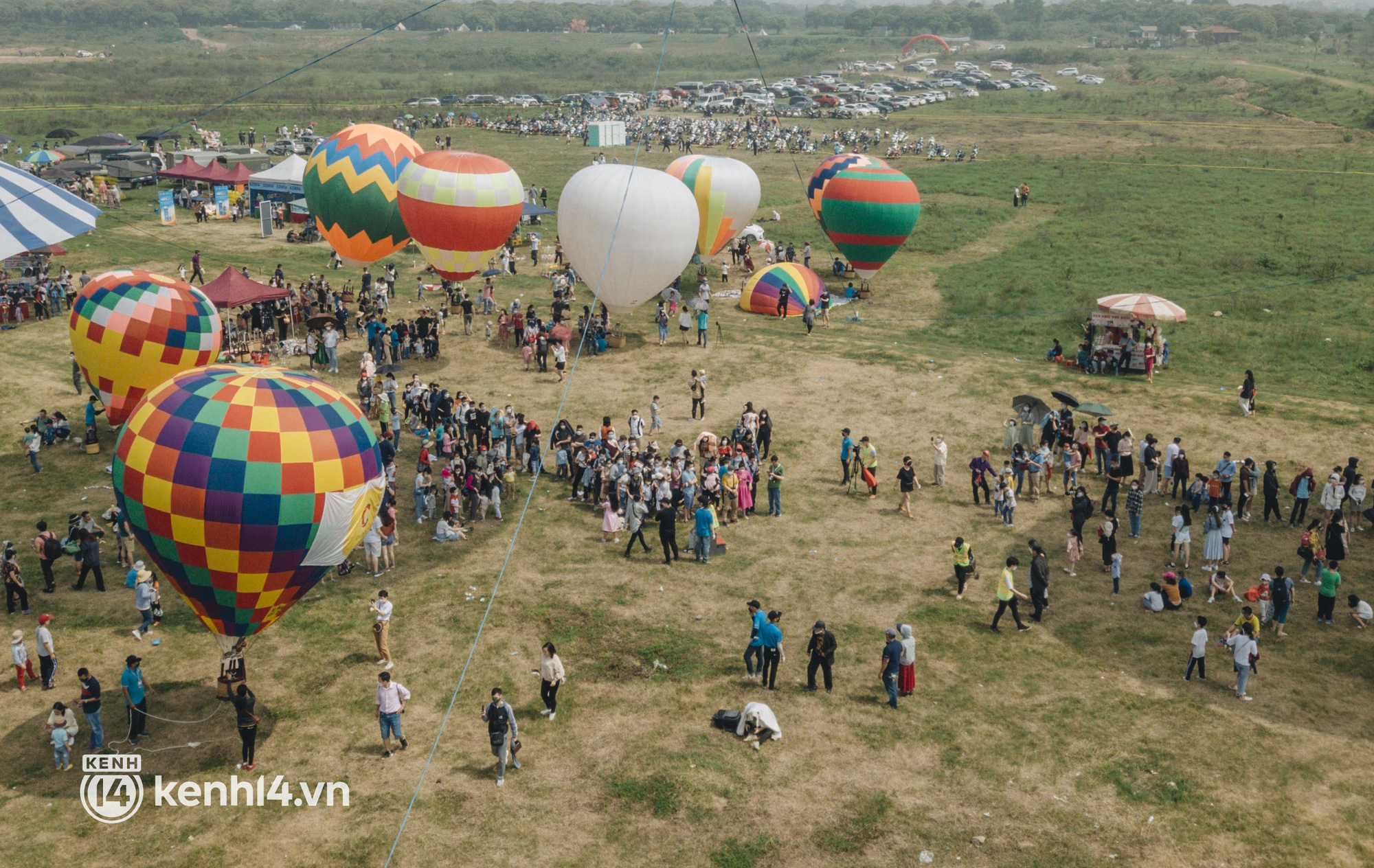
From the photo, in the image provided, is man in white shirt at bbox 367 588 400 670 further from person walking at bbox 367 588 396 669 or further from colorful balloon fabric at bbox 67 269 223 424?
colorful balloon fabric at bbox 67 269 223 424

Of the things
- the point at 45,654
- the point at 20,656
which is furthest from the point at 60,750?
the point at 20,656

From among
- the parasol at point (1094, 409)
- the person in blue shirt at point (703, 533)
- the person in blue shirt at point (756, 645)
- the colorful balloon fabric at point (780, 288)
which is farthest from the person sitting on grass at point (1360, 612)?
the colorful balloon fabric at point (780, 288)

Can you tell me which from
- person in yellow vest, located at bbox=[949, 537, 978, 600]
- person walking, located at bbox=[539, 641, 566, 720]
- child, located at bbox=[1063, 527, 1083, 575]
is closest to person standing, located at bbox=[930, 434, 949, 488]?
child, located at bbox=[1063, 527, 1083, 575]

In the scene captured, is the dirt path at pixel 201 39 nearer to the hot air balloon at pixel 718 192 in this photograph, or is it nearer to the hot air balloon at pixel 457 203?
the hot air balloon at pixel 718 192

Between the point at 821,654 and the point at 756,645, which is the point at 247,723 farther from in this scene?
the point at 821,654

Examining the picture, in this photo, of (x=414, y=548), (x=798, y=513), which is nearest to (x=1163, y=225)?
(x=798, y=513)
